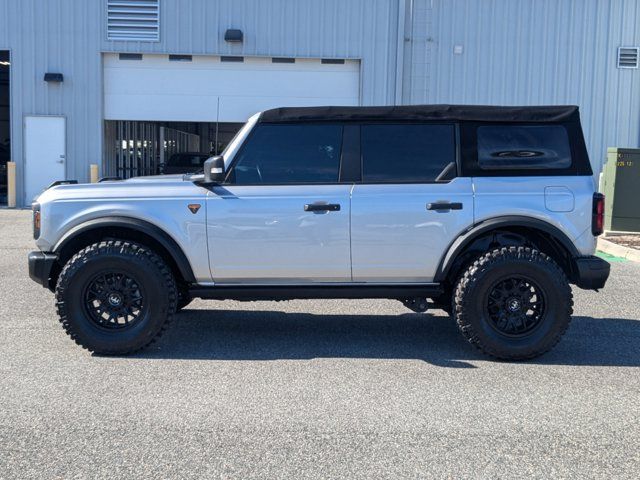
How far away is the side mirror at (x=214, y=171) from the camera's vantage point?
5.91m

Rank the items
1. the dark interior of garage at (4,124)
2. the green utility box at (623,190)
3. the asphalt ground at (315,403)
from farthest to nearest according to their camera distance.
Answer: the dark interior of garage at (4,124) → the green utility box at (623,190) → the asphalt ground at (315,403)

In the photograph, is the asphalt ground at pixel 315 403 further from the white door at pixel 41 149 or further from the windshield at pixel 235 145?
the white door at pixel 41 149

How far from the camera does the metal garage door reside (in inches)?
794

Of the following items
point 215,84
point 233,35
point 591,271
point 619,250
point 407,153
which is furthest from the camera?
point 215,84

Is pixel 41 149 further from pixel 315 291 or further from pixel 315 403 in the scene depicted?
pixel 315 403

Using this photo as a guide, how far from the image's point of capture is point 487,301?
231 inches

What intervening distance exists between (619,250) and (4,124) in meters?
30.8

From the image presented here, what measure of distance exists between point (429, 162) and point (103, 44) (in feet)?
52.8

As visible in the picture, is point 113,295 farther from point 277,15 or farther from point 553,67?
point 553,67

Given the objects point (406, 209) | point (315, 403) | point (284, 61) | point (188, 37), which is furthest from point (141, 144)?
point (315, 403)

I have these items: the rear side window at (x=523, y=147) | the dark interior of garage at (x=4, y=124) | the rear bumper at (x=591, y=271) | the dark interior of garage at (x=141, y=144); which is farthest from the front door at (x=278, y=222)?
the dark interior of garage at (x=4, y=124)

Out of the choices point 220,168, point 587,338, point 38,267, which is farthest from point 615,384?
point 38,267

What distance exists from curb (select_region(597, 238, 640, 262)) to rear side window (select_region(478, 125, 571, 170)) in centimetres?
622

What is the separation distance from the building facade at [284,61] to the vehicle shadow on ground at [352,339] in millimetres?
13557
